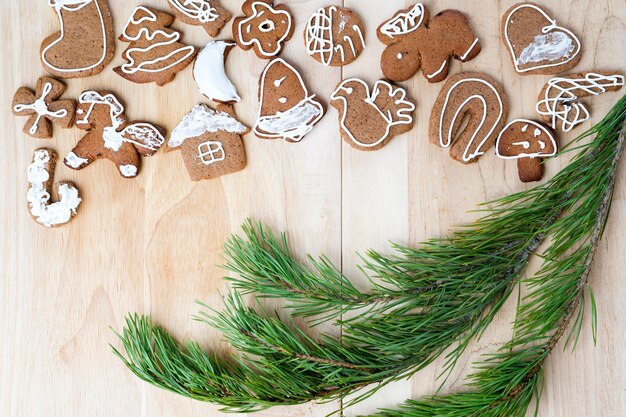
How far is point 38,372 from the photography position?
1076 millimetres

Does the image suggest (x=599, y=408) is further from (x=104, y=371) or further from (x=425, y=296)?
(x=104, y=371)

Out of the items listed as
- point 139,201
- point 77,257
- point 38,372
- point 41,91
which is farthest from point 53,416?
point 41,91

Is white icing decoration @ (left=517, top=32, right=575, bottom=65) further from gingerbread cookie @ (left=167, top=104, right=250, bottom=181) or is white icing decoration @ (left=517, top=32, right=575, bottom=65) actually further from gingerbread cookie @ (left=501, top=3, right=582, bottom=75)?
gingerbread cookie @ (left=167, top=104, right=250, bottom=181)

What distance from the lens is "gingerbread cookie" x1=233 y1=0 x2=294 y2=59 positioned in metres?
1.04

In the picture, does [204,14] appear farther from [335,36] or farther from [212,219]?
[212,219]

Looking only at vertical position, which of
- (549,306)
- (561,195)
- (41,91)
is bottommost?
(549,306)

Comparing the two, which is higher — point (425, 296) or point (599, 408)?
point (425, 296)

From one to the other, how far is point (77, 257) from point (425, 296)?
61 centimetres

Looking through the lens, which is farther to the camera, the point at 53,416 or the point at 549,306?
the point at 53,416

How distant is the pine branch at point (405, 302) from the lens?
36.9 inches

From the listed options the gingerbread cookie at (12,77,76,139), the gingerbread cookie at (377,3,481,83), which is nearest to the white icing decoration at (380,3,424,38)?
the gingerbread cookie at (377,3,481,83)

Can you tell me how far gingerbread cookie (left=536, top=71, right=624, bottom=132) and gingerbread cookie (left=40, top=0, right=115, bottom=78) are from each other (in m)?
0.75

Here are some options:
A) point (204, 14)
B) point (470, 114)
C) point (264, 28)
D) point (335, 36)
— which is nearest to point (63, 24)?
point (204, 14)

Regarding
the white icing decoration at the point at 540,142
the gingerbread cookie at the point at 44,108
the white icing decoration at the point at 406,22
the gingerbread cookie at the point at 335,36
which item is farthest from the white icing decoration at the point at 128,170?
the white icing decoration at the point at 540,142
